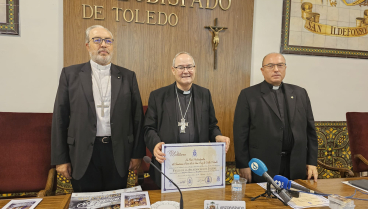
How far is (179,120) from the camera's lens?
196 cm

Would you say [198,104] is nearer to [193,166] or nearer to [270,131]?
[193,166]

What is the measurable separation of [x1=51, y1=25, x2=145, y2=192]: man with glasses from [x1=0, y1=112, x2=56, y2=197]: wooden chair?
14.3 inches

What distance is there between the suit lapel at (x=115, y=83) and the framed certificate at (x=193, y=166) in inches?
24.8

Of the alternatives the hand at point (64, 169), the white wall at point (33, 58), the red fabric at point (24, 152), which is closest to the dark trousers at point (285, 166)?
the hand at point (64, 169)

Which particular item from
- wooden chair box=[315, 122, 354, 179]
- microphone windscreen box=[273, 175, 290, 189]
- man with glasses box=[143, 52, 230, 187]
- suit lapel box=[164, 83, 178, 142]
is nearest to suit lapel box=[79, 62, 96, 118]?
man with glasses box=[143, 52, 230, 187]

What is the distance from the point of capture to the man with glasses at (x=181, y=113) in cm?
187

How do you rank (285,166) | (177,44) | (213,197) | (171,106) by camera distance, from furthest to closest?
(177,44) < (285,166) < (171,106) < (213,197)

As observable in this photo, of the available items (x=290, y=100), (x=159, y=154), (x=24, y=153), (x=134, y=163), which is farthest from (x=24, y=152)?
(x=290, y=100)

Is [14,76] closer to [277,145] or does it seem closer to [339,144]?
[277,145]

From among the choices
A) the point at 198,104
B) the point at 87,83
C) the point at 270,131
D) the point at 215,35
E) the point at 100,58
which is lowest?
the point at 270,131

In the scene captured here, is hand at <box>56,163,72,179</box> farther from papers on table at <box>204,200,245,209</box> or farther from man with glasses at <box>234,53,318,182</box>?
man with glasses at <box>234,53,318,182</box>

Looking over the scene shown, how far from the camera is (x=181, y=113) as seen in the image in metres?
1.99

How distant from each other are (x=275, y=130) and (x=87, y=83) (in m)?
1.67

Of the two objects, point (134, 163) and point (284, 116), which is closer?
point (134, 163)
